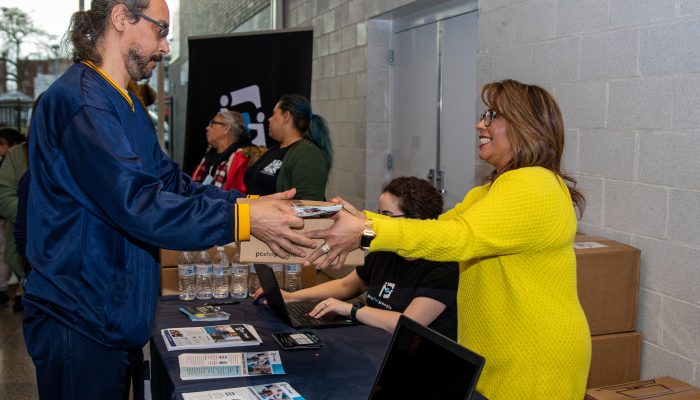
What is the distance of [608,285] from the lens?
→ 279 centimetres

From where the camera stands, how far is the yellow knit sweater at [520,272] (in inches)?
72.9

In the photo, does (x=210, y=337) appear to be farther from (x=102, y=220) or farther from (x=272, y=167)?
(x=272, y=167)

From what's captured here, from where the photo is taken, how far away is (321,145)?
176 inches

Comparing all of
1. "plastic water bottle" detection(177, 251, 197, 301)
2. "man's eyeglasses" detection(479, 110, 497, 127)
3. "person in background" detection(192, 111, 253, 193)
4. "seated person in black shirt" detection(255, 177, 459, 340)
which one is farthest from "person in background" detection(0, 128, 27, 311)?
"man's eyeglasses" detection(479, 110, 497, 127)

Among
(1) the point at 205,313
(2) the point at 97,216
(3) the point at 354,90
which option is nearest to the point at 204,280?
(1) the point at 205,313

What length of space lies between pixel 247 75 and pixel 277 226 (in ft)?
12.7

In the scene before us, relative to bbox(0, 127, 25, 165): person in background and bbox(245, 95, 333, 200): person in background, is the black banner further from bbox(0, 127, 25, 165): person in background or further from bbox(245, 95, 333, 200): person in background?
bbox(0, 127, 25, 165): person in background

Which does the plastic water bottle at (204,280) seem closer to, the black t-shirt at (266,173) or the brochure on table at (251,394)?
the brochure on table at (251,394)

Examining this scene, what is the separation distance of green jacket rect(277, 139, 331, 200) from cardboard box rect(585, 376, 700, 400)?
2237mm

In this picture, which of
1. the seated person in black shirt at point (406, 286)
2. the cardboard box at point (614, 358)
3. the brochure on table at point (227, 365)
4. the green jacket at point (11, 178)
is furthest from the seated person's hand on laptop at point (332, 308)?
the green jacket at point (11, 178)

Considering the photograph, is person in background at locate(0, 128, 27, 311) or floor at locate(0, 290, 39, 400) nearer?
floor at locate(0, 290, 39, 400)

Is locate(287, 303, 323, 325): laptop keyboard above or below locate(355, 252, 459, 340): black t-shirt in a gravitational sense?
below

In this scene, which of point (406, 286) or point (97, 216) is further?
point (406, 286)

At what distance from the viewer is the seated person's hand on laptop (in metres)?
2.62
